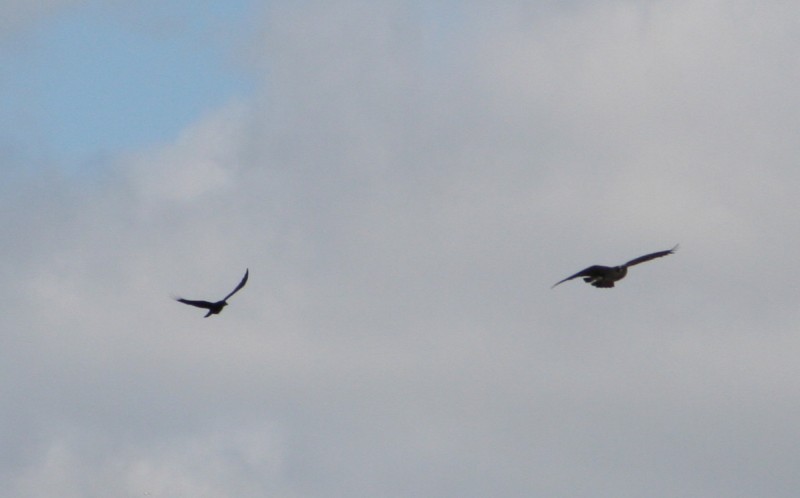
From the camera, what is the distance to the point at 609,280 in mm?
64062

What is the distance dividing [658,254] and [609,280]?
2.15m

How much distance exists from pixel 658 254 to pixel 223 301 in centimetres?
1630

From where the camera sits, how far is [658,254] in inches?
2484

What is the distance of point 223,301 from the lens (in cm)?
6550

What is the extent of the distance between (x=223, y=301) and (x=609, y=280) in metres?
14.5

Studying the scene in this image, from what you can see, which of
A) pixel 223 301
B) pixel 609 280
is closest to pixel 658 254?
pixel 609 280

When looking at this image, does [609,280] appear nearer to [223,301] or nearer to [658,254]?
[658,254]
